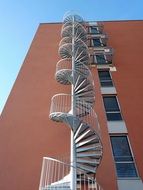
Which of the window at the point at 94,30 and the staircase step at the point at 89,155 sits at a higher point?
the window at the point at 94,30

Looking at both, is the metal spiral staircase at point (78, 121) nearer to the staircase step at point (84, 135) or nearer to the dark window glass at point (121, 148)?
the staircase step at point (84, 135)

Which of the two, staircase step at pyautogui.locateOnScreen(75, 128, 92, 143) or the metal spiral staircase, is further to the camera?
staircase step at pyautogui.locateOnScreen(75, 128, 92, 143)

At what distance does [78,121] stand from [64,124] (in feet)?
6.59

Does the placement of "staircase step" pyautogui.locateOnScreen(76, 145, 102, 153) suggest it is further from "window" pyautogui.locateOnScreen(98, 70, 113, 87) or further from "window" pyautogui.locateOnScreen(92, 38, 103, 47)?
"window" pyautogui.locateOnScreen(92, 38, 103, 47)

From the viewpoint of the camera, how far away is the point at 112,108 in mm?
10297

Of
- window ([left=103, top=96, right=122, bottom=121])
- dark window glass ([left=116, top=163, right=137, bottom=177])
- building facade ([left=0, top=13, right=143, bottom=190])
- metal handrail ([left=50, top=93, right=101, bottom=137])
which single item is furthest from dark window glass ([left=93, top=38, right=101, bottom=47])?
dark window glass ([left=116, top=163, right=137, bottom=177])

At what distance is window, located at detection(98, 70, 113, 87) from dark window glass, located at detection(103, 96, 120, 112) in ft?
3.09

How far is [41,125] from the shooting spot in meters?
9.18

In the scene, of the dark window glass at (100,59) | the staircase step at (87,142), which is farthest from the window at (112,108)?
the dark window glass at (100,59)

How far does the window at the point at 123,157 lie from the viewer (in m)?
7.92

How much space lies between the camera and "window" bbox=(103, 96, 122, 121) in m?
9.84

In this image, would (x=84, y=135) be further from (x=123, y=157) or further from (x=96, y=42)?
(x=96, y=42)

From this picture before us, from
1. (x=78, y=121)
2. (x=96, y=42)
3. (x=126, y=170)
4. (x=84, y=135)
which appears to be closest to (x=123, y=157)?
(x=126, y=170)

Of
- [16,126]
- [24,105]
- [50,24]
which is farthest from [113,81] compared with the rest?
[50,24]
